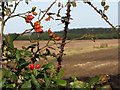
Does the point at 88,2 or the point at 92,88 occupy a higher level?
the point at 88,2

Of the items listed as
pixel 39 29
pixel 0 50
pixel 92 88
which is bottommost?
pixel 92 88

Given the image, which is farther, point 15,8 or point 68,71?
point 68,71

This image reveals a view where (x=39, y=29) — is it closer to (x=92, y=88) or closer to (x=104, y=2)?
(x=92, y=88)

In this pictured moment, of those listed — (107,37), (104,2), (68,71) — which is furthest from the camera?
(107,37)

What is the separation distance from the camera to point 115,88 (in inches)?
74.2

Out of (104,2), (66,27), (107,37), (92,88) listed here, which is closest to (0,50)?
(92,88)

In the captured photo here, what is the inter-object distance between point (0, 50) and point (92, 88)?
24.9 inches

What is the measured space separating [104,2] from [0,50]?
0.97 meters

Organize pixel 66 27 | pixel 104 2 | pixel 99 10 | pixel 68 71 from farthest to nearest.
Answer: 1. pixel 68 71
2. pixel 66 27
3. pixel 99 10
4. pixel 104 2

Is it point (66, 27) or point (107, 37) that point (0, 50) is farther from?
point (107, 37)

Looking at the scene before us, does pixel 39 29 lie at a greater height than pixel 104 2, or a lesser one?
lesser

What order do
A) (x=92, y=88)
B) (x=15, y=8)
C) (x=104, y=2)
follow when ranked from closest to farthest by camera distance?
(x=92, y=88) < (x=15, y=8) < (x=104, y=2)

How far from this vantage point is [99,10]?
5.41ft

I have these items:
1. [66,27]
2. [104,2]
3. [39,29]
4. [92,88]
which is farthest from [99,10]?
[92,88]
